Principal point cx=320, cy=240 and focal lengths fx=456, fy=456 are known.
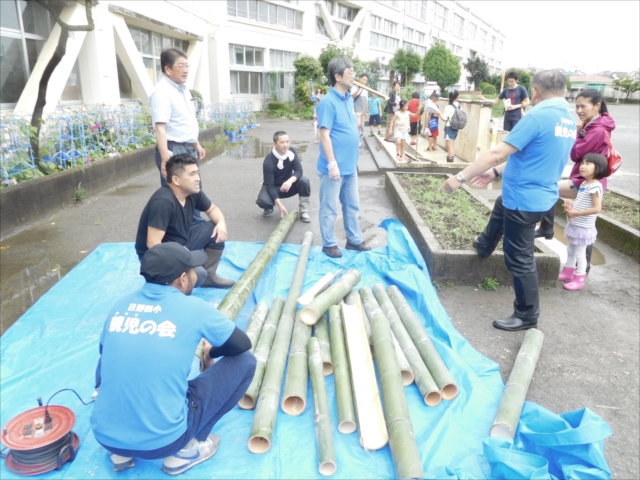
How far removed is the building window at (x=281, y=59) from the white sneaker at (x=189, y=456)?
30.9m

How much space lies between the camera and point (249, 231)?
6258mm

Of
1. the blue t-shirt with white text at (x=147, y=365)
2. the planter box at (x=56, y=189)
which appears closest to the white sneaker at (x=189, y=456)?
the blue t-shirt with white text at (x=147, y=365)

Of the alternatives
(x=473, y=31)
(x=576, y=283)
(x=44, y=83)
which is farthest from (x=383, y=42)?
(x=576, y=283)

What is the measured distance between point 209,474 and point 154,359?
79cm

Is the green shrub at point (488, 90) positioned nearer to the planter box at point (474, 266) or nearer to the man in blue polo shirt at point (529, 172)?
the planter box at point (474, 266)

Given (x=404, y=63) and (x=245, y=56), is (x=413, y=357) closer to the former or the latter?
(x=245, y=56)

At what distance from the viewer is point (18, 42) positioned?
930cm

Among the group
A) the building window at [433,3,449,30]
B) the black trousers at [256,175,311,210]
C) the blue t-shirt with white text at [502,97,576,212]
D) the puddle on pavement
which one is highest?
the building window at [433,3,449,30]

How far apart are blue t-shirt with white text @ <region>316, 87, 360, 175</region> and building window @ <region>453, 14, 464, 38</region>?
6929 cm

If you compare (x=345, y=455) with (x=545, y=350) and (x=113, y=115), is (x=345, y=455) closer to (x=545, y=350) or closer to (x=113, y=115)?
(x=545, y=350)

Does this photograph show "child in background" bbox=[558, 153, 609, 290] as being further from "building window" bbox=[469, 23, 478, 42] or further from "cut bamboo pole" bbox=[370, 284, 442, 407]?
"building window" bbox=[469, 23, 478, 42]

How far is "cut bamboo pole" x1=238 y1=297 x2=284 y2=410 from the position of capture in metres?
2.80

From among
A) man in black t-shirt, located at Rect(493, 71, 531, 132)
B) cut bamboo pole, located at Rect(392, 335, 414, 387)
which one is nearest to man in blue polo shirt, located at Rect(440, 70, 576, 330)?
cut bamboo pole, located at Rect(392, 335, 414, 387)

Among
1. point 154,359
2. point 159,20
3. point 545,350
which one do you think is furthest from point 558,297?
point 159,20
